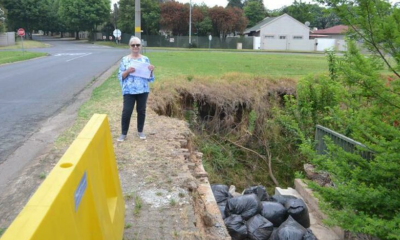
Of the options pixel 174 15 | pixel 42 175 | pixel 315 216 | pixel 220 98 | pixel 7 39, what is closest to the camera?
pixel 42 175

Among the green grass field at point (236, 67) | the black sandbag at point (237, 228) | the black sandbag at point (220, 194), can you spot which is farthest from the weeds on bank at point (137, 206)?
the green grass field at point (236, 67)

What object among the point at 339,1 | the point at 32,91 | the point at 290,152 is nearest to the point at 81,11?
the point at 32,91

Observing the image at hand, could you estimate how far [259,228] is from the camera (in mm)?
5621

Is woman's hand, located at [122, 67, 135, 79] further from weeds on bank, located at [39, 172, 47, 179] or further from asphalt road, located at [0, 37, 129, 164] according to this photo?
asphalt road, located at [0, 37, 129, 164]

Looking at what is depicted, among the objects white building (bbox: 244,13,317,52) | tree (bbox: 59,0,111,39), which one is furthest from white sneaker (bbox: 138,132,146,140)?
tree (bbox: 59,0,111,39)

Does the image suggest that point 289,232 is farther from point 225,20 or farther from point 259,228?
point 225,20

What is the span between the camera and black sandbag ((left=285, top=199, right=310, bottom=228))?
6.11 metres

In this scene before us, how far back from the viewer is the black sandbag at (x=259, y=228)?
18.4ft

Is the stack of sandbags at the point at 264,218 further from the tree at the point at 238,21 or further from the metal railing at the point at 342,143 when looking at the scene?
the tree at the point at 238,21

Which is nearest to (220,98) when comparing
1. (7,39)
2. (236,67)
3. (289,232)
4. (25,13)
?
(289,232)

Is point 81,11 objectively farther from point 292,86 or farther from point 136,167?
point 136,167

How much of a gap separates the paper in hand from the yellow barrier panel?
2832mm

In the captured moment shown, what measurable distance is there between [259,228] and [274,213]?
1.78 feet

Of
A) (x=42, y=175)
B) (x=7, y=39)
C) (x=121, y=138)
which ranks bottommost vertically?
(x=42, y=175)
